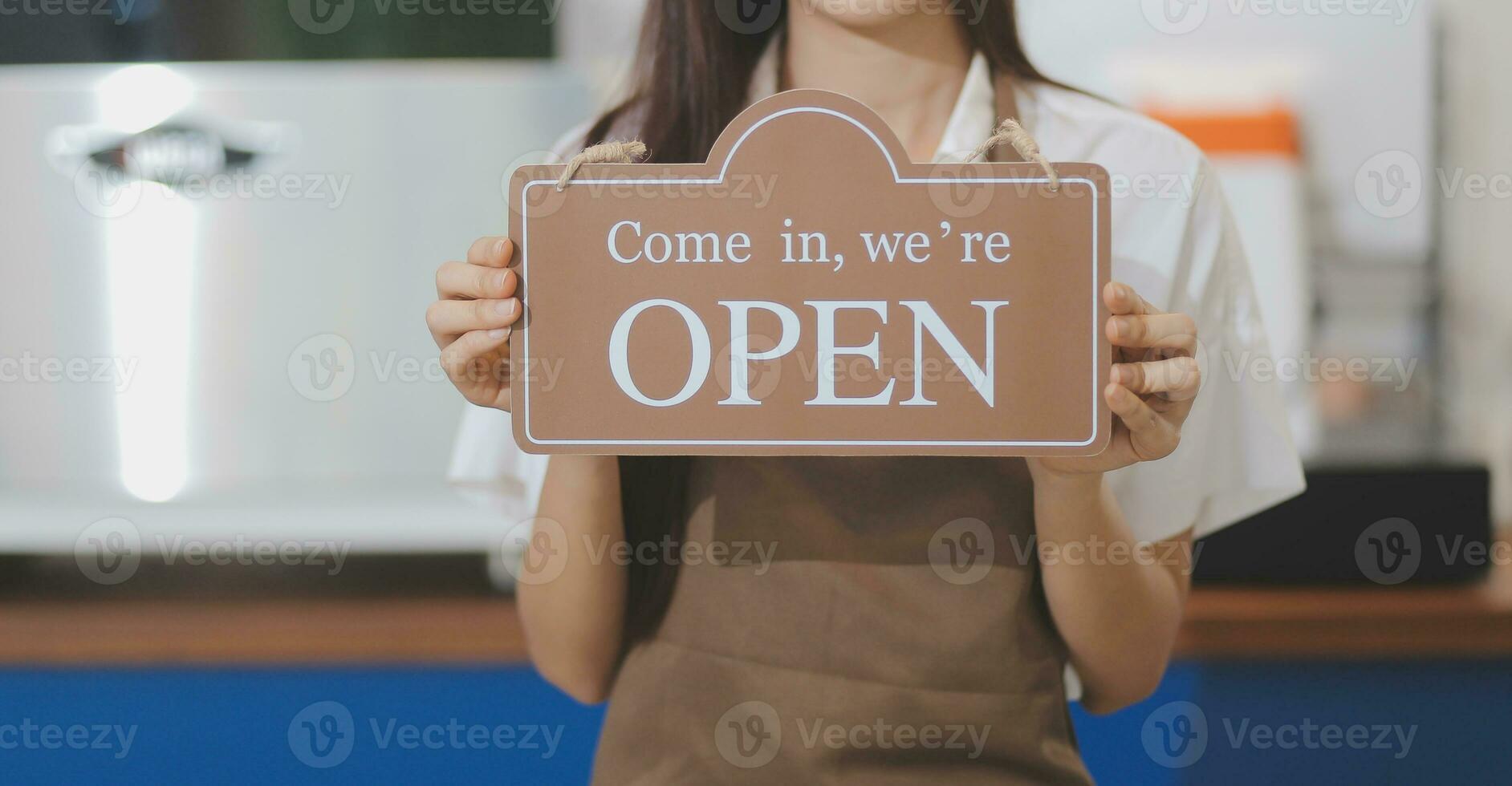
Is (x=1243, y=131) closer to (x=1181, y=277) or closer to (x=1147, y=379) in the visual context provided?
(x=1181, y=277)

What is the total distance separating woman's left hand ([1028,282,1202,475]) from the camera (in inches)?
24.2

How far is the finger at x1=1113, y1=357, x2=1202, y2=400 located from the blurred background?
577 mm

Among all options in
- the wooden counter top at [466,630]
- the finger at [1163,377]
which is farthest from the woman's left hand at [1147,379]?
the wooden counter top at [466,630]

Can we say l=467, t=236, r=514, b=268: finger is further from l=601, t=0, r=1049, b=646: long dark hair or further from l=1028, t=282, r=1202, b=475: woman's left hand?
l=1028, t=282, r=1202, b=475: woman's left hand

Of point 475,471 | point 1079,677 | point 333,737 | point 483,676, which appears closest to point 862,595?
point 1079,677

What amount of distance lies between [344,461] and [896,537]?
0.75m

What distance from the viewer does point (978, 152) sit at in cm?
63

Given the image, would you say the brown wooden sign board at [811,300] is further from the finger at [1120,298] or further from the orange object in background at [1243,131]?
the orange object in background at [1243,131]

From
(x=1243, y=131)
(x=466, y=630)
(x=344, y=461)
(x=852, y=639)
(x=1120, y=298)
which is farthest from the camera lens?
(x=1243, y=131)

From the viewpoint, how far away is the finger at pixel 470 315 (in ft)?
2.07

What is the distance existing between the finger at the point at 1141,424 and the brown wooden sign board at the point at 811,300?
1cm

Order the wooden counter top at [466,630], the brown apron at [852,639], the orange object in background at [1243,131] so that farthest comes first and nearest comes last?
the orange object in background at [1243,131]
the wooden counter top at [466,630]
the brown apron at [852,639]

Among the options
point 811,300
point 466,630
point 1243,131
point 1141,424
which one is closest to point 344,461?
point 466,630

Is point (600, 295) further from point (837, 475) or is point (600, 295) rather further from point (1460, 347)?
point (1460, 347)
